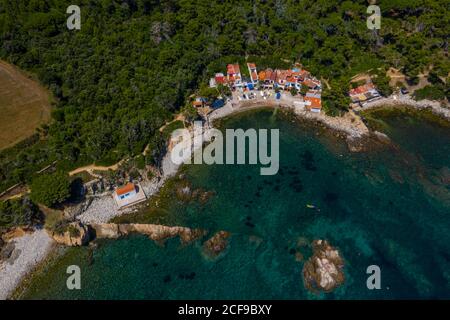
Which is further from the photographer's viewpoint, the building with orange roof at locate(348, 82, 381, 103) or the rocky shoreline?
the building with orange roof at locate(348, 82, 381, 103)

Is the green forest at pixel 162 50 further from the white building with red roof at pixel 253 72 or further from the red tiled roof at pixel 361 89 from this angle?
the white building with red roof at pixel 253 72

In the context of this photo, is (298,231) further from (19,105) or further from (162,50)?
(19,105)

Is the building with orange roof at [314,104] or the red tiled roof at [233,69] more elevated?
the red tiled roof at [233,69]

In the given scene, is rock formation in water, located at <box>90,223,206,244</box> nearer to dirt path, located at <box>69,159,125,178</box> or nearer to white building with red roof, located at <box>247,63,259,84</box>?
dirt path, located at <box>69,159,125,178</box>

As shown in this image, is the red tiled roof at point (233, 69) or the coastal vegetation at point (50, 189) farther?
the red tiled roof at point (233, 69)

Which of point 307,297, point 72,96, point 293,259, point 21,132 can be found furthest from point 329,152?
point 21,132

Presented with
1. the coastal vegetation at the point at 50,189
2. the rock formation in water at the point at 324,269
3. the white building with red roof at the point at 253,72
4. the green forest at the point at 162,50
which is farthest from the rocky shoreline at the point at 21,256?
the white building with red roof at the point at 253,72

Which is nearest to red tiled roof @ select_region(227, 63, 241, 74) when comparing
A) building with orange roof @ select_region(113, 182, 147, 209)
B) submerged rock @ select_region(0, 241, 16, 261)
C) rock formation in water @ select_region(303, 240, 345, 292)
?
building with orange roof @ select_region(113, 182, 147, 209)

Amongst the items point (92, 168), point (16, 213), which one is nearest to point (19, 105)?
point (92, 168)
